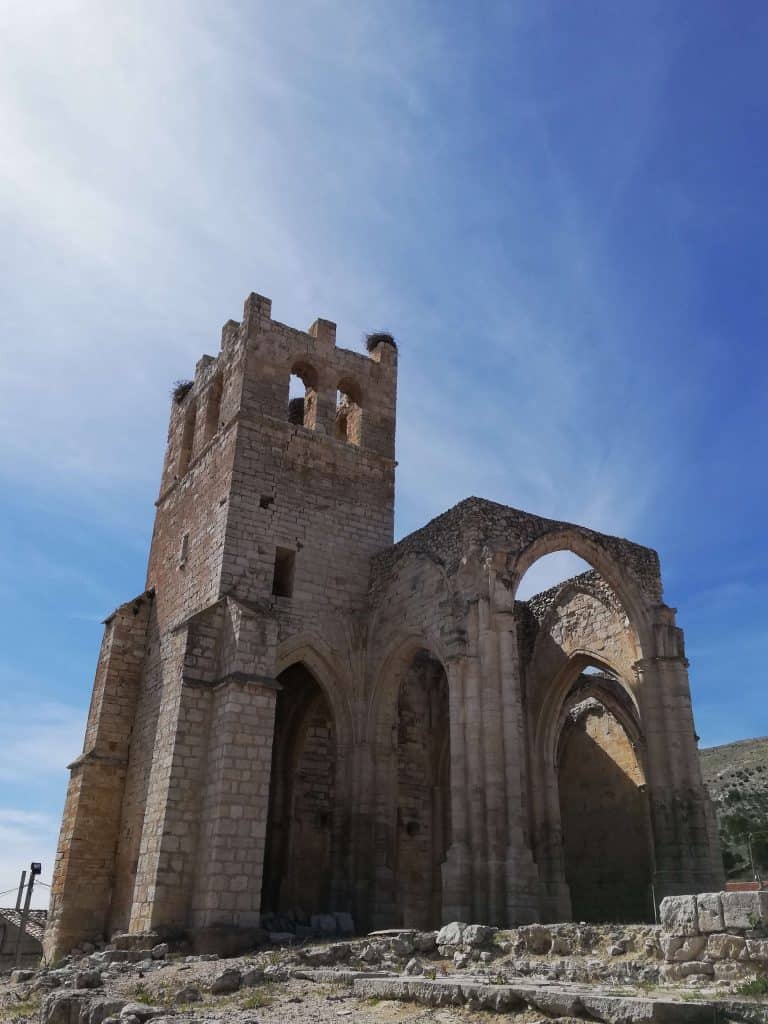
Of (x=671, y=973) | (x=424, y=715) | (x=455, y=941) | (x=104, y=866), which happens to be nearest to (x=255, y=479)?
(x=424, y=715)

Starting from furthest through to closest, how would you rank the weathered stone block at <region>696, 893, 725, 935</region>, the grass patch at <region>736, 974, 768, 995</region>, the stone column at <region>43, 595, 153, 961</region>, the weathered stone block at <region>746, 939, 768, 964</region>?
the stone column at <region>43, 595, 153, 961</region>
the weathered stone block at <region>696, 893, 725, 935</region>
the weathered stone block at <region>746, 939, 768, 964</region>
the grass patch at <region>736, 974, 768, 995</region>

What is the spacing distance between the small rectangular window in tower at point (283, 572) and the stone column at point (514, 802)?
3.92 meters

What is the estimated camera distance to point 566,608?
15.7 metres

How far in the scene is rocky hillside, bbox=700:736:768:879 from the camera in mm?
31266

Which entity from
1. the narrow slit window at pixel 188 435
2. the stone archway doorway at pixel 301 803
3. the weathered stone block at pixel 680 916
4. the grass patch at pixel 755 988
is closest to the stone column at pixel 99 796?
the stone archway doorway at pixel 301 803

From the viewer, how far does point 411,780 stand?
1578 cm

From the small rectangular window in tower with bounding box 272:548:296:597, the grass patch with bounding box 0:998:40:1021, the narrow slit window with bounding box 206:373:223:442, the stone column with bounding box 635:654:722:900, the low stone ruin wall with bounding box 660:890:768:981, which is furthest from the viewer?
the narrow slit window with bounding box 206:373:223:442

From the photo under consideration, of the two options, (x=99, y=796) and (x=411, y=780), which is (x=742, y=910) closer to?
(x=411, y=780)

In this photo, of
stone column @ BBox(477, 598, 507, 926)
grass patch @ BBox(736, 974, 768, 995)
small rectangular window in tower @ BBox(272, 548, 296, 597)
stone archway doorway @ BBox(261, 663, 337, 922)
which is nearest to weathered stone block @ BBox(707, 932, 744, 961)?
grass patch @ BBox(736, 974, 768, 995)

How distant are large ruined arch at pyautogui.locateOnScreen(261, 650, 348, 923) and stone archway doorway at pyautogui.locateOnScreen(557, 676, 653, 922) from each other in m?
4.77

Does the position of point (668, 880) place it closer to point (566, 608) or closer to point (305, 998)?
point (566, 608)

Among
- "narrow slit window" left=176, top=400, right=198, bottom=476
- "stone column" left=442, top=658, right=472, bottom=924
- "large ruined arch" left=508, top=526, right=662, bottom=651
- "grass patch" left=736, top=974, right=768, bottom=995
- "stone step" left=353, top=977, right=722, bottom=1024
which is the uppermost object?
"narrow slit window" left=176, top=400, right=198, bottom=476

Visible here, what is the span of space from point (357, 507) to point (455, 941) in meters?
8.33

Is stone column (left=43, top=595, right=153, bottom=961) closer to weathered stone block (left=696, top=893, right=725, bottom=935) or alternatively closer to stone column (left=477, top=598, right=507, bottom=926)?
stone column (left=477, top=598, right=507, bottom=926)
